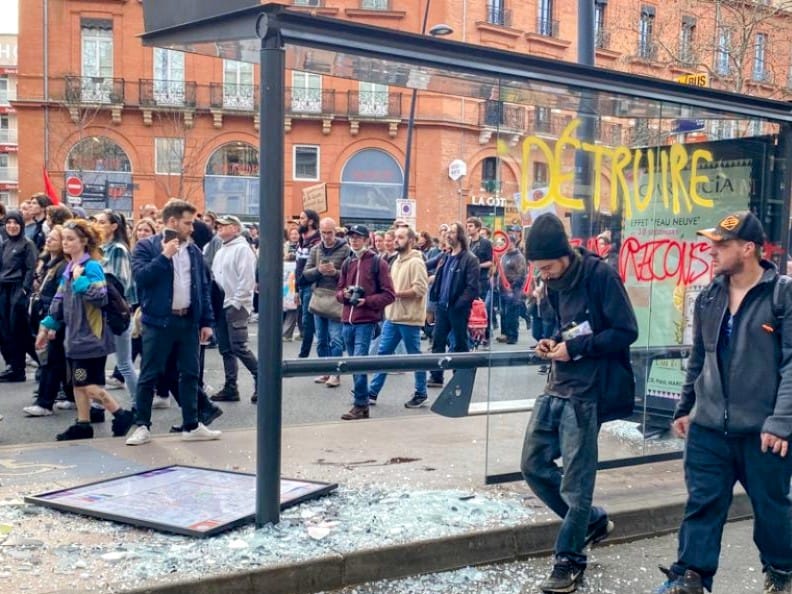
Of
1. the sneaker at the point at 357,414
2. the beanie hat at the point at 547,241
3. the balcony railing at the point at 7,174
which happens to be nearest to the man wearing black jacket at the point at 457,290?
the sneaker at the point at 357,414

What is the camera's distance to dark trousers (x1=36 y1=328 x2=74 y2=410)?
778 cm

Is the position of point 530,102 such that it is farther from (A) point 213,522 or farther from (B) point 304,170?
(B) point 304,170

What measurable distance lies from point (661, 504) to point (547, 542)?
3.08ft

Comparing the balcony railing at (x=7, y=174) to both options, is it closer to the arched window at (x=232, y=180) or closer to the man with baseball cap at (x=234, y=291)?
the arched window at (x=232, y=180)

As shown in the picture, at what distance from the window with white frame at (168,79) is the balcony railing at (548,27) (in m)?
15.1

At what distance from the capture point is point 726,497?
431 centimetres

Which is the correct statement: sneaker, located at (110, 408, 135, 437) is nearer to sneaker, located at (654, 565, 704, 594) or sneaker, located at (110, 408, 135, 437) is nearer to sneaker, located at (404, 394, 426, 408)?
sneaker, located at (404, 394, 426, 408)

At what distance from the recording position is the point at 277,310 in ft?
16.0

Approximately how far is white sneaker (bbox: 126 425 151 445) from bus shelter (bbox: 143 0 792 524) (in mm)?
2082

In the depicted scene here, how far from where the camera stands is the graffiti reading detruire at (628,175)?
6.38 meters

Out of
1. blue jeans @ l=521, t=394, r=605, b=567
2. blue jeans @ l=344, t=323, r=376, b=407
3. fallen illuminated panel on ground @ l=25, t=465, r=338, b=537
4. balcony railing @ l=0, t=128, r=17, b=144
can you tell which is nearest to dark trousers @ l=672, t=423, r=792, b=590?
blue jeans @ l=521, t=394, r=605, b=567

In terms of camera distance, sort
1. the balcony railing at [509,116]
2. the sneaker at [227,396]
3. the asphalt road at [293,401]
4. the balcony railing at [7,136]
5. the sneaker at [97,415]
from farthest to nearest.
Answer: the balcony railing at [7,136] → the sneaker at [227,396] → the sneaker at [97,415] → the asphalt road at [293,401] → the balcony railing at [509,116]

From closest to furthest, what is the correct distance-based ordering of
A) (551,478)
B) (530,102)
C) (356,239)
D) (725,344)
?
1. (725,344)
2. (551,478)
3. (530,102)
4. (356,239)

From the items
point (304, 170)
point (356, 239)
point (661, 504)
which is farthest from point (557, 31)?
point (661, 504)
